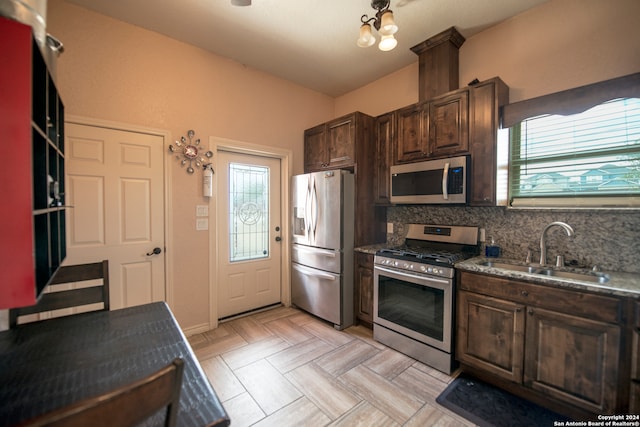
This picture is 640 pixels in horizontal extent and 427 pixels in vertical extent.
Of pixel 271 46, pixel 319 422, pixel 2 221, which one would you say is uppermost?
pixel 271 46

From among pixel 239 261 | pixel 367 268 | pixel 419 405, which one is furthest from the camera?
pixel 239 261

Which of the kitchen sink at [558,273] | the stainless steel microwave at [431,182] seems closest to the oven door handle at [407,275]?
the kitchen sink at [558,273]

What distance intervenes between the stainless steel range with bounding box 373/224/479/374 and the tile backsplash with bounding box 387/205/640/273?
0.17m

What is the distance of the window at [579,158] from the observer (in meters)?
1.86

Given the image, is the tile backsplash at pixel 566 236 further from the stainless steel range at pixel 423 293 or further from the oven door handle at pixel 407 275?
the oven door handle at pixel 407 275

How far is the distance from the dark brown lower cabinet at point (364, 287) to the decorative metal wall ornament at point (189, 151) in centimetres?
201

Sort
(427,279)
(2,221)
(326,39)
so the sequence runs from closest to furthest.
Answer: (2,221) → (427,279) → (326,39)

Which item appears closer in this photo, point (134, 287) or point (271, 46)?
point (134, 287)

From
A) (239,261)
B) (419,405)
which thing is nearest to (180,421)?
(419,405)

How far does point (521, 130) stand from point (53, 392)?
10.7ft

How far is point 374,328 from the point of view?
107 inches

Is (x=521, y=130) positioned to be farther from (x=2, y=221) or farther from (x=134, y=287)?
(x=134, y=287)

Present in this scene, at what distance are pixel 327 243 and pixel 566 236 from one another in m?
2.07

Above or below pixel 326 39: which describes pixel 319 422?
below
